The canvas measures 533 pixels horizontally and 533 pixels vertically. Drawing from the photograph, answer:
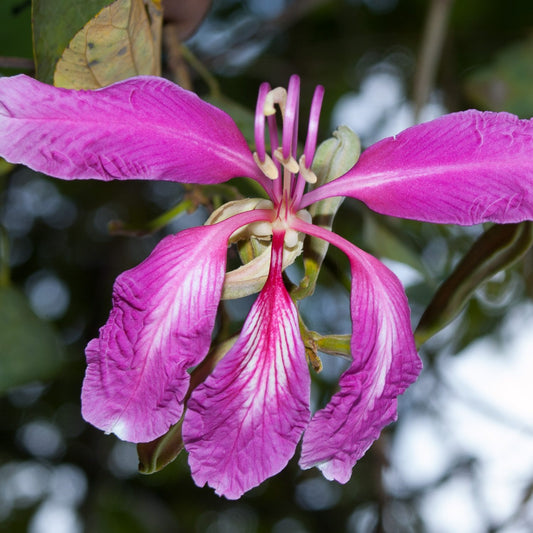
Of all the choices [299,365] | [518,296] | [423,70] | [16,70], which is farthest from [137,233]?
[518,296]

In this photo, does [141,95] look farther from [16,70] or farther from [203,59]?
[203,59]

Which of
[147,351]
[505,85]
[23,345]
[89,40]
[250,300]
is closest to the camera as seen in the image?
[147,351]

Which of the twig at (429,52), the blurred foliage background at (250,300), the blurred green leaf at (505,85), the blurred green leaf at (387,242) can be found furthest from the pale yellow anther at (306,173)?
the blurred foliage background at (250,300)

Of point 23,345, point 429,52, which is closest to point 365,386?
point 23,345

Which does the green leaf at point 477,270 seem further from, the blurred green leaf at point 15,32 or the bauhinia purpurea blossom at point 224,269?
the blurred green leaf at point 15,32

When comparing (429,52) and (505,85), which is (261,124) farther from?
(429,52)

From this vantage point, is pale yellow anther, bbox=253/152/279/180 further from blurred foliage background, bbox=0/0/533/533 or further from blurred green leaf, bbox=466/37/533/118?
blurred foliage background, bbox=0/0/533/533

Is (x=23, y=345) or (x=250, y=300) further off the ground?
(x=23, y=345)
